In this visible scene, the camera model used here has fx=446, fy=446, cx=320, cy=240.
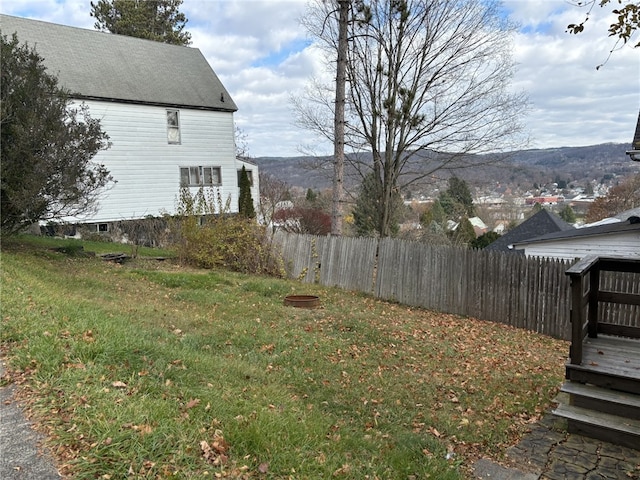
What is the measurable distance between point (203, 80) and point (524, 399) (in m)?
21.4

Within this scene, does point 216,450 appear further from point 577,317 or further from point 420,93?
point 420,93

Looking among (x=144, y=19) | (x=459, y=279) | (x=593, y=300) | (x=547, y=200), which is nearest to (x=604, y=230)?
(x=459, y=279)

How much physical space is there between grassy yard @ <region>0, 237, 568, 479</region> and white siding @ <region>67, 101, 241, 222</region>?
1163 centimetres

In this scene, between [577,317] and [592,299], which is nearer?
[577,317]

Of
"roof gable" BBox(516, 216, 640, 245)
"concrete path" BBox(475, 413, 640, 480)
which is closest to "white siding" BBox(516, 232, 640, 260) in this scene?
"roof gable" BBox(516, 216, 640, 245)

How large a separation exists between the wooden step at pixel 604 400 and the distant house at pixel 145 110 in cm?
1710

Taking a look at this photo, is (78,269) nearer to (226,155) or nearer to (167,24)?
(226,155)

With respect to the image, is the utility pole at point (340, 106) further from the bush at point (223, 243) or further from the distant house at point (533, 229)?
the distant house at point (533, 229)

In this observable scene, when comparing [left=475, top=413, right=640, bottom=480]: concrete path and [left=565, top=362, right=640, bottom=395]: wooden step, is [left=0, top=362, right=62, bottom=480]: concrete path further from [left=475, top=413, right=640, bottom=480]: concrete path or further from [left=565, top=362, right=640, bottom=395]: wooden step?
[left=565, top=362, right=640, bottom=395]: wooden step

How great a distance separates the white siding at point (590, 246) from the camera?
13.4 m

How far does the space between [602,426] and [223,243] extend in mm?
10773

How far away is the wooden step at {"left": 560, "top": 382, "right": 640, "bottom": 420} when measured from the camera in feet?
12.9

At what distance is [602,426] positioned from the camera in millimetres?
3896

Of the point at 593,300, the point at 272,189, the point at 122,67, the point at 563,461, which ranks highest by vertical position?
the point at 122,67
